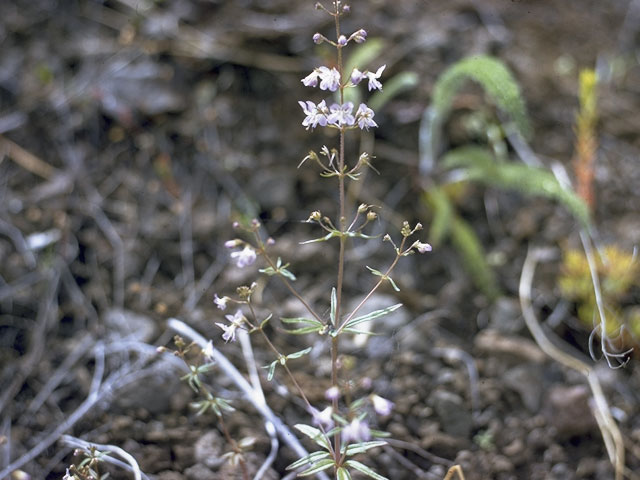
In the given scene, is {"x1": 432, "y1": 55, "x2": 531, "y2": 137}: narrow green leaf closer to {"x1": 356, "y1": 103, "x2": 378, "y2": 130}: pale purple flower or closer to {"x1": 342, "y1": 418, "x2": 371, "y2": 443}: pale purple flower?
{"x1": 356, "y1": 103, "x2": 378, "y2": 130}: pale purple flower

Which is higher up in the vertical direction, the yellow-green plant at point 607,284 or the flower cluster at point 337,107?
the flower cluster at point 337,107

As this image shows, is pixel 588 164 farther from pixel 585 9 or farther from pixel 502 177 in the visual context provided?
pixel 585 9

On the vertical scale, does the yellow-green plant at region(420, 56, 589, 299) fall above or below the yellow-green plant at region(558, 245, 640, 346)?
above

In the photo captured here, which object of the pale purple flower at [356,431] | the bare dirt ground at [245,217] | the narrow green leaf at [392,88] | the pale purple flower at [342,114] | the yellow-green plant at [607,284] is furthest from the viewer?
the narrow green leaf at [392,88]

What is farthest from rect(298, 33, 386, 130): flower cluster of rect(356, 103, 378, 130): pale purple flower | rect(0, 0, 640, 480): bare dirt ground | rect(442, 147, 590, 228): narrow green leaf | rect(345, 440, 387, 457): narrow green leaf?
rect(442, 147, 590, 228): narrow green leaf

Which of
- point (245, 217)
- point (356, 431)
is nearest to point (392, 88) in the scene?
point (245, 217)

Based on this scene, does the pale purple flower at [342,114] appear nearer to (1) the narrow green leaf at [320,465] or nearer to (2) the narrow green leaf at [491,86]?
(1) the narrow green leaf at [320,465]

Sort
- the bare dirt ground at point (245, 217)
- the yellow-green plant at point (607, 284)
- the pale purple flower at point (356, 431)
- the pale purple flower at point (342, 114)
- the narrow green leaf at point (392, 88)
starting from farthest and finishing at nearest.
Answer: the narrow green leaf at point (392, 88) → the yellow-green plant at point (607, 284) → the bare dirt ground at point (245, 217) → the pale purple flower at point (342, 114) → the pale purple flower at point (356, 431)

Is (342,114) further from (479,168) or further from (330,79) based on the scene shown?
(479,168)

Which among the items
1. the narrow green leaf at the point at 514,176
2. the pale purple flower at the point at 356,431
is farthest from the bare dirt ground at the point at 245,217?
the pale purple flower at the point at 356,431
